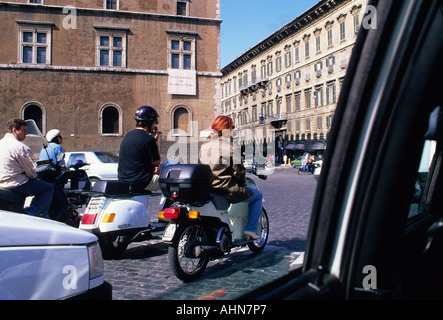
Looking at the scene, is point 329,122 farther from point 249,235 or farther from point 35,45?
point 35,45

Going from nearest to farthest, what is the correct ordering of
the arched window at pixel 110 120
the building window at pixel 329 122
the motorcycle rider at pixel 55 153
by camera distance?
the building window at pixel 329 122 < the motorcycle rider at pixel 55 153 < the arched window at pixel 110 120

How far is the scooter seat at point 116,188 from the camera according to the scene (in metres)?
4.85

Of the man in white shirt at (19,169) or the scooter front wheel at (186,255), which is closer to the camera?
the scooter front wheel at (186,255)

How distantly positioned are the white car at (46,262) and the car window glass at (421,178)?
1441 mm

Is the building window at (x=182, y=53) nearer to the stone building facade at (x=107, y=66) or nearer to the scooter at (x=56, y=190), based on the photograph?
the stone building facade at (x=107, y=66)

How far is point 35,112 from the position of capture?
2723 centimetres

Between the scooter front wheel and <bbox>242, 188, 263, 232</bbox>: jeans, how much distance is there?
76 centimetres

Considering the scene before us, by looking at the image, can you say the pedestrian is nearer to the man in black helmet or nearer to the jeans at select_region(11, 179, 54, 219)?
the man in black helmet

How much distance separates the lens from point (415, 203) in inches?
54.5

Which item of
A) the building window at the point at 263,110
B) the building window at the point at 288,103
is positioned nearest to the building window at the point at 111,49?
the building window at the point at 288,103

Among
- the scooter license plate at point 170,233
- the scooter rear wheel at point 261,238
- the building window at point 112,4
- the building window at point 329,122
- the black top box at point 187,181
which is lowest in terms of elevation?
the scooter rear wheel at point 261,238

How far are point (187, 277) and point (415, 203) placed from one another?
114 inches

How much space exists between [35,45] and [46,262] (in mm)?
29203

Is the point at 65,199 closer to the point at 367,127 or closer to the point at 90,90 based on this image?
the point at 367,127
